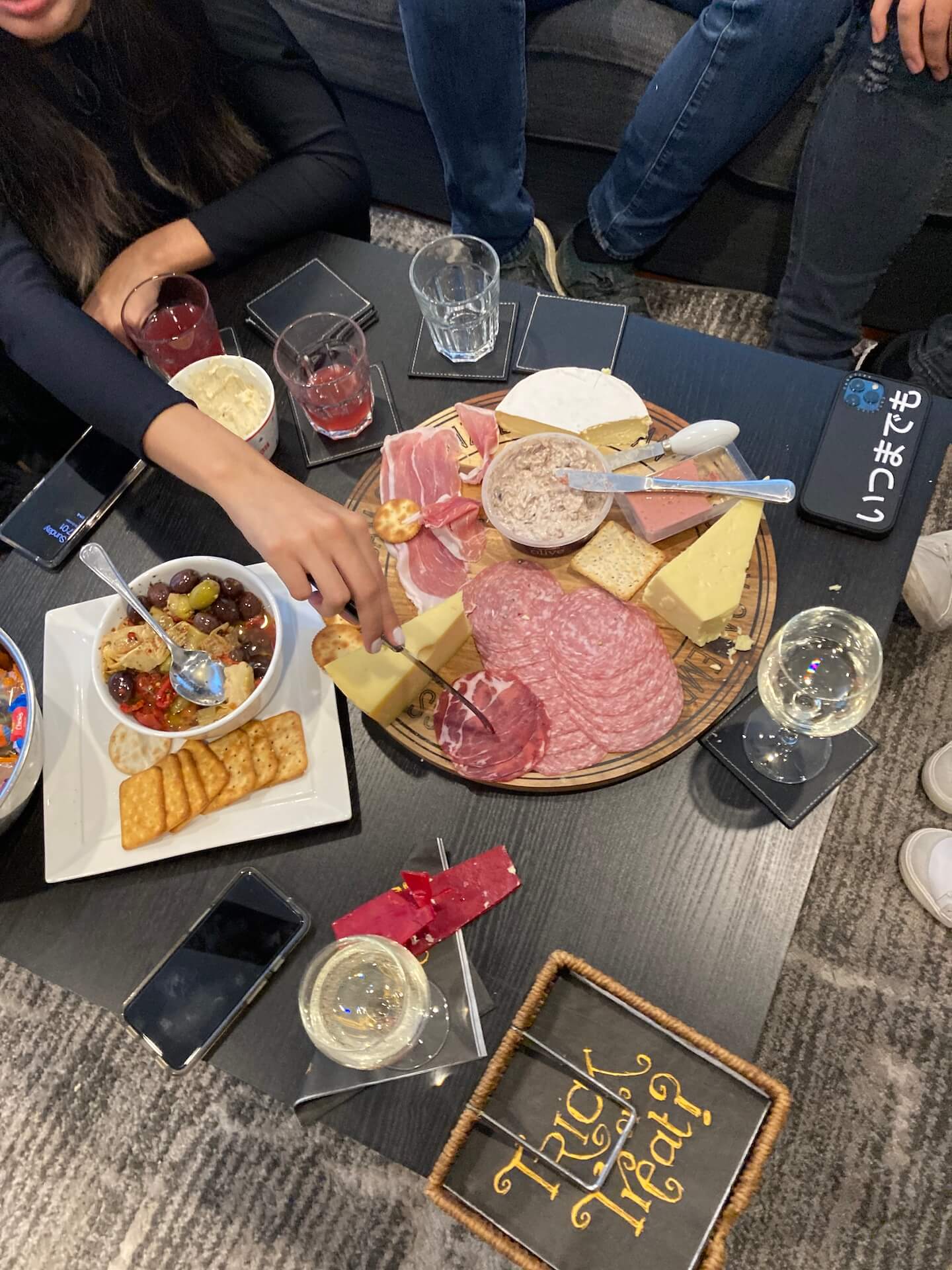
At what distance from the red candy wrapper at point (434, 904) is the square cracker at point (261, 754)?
0.18 metres

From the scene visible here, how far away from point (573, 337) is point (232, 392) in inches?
19.2

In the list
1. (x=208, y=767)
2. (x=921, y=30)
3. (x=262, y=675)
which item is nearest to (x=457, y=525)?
(x=262, y=675)

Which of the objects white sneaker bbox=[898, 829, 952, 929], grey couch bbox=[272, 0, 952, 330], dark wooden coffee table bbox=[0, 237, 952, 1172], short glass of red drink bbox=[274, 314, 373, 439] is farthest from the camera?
grey couch bbox=[272, 0, 952, 330]

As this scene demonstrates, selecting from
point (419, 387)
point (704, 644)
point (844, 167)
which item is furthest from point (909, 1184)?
point (844, 167)

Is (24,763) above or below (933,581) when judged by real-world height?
above

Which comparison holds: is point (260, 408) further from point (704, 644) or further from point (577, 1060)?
point (577, 1060)

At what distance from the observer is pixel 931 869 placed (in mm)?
1468

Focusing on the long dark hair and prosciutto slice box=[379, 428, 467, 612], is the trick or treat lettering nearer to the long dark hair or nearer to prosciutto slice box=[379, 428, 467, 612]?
prosciutto slice box=[379, 428, 467, 612]

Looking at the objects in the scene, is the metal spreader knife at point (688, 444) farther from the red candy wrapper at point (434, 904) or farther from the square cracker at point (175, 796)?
the square cracker at point (175, 796)

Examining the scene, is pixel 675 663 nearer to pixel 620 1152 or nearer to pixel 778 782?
pixel 778 782

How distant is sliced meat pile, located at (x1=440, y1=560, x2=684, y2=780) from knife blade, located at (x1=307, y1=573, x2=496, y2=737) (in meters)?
0.02

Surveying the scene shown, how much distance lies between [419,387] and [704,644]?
0.55 metres


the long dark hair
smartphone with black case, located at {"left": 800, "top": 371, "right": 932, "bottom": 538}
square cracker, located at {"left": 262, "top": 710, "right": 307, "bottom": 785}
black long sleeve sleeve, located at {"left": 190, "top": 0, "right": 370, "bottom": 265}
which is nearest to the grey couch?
black long sleeve sleeve, located at {"left": 190, "top": 0, "right": 370, "bottom": 265}

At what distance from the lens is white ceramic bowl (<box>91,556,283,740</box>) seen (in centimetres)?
92
